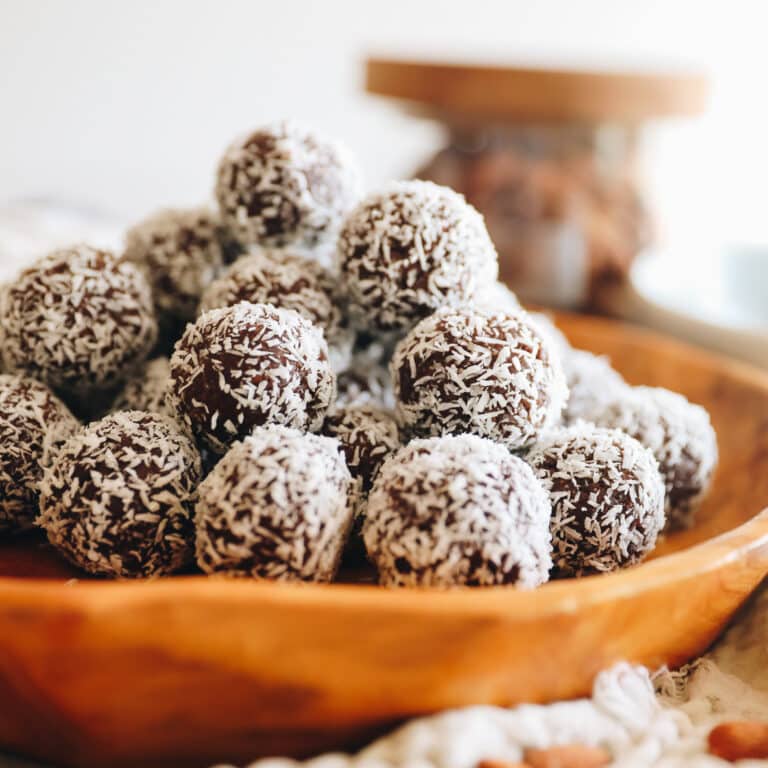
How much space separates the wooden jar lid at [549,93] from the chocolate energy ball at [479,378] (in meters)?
0.68

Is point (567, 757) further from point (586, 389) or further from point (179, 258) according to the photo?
point (179, 258)

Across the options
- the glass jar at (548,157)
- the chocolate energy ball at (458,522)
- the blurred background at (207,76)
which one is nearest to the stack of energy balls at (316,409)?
the chocolate energy ball at (458,522)

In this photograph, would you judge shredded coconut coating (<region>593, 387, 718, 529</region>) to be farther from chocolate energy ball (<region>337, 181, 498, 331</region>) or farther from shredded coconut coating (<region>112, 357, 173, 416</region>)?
shredded coconut coating (<region>112, 357, 173, 416</region>)

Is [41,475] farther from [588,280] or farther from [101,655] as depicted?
[588,280]

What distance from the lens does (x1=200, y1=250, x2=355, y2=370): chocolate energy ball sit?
2.07 feet

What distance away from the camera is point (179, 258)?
0.71 meters

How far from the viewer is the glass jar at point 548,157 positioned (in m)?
1.20

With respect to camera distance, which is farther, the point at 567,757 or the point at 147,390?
the point at 147,390

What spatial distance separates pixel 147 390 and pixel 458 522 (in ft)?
0.90

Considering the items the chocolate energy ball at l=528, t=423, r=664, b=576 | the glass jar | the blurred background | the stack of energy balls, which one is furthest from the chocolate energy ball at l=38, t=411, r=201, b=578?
the blurred background

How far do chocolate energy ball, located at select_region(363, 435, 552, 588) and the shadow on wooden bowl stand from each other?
0.04 metres

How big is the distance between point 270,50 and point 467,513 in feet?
7.60

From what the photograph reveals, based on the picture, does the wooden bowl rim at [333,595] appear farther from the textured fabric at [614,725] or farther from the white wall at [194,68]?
the white wall at [194,68]

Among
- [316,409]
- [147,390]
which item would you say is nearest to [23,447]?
[147,390]
